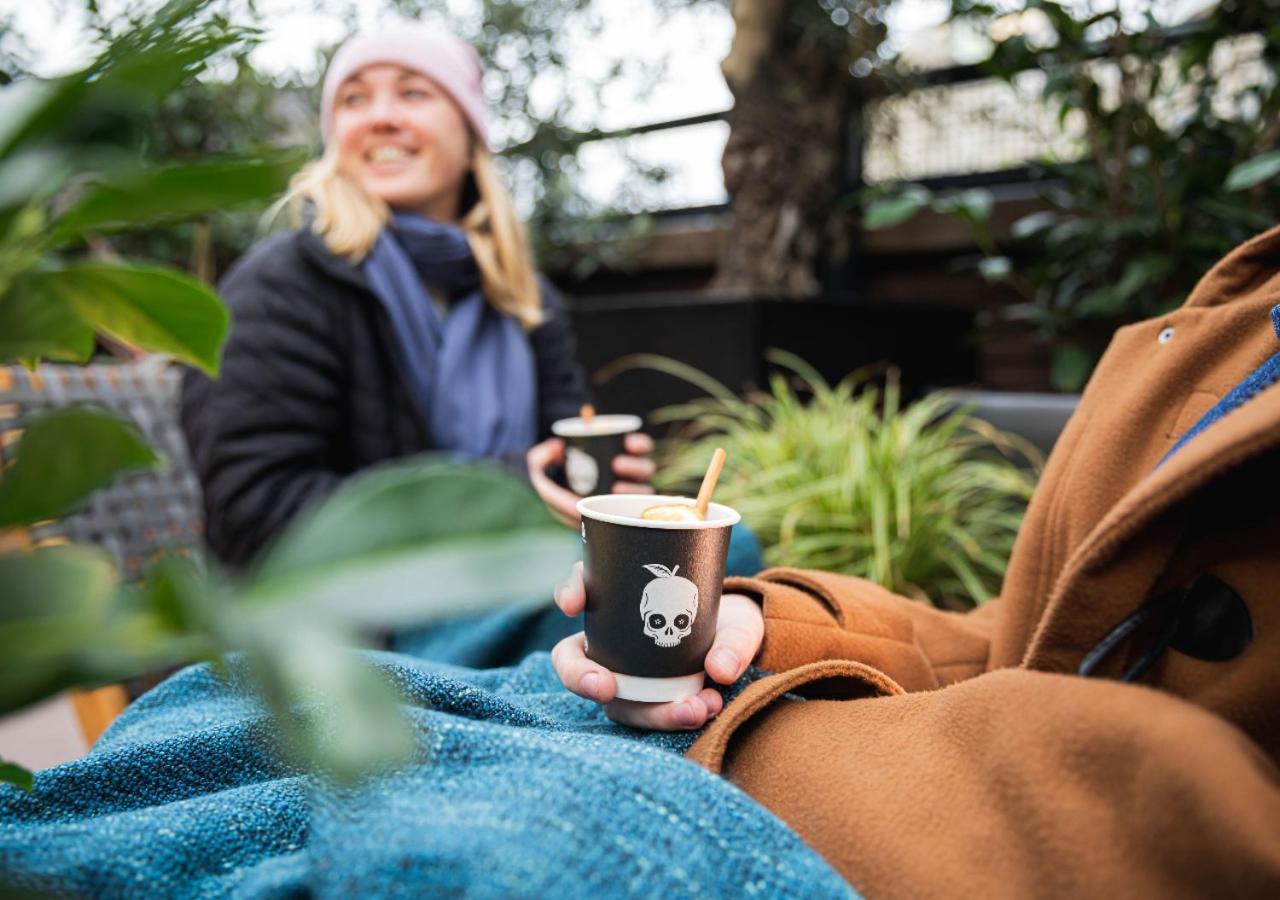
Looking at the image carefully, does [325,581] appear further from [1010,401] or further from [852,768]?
[1010,401]

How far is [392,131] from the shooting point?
200 cm

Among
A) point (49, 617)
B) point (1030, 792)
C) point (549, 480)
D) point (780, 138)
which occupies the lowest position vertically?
point (549, 480)

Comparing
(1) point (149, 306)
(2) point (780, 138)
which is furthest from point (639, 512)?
(2) point (780, 138)

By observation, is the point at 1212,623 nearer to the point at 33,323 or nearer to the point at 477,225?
the point at 33,323

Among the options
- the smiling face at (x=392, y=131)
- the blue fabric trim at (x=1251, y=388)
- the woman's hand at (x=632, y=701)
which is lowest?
the woman's hand at (x=632, y=701)

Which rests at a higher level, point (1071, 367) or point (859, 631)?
point (859, 631)

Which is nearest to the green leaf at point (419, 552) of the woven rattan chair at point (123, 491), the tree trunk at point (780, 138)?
the woven rattan chair at point (123, 491)

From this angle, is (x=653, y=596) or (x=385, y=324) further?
(x=385, y=324)

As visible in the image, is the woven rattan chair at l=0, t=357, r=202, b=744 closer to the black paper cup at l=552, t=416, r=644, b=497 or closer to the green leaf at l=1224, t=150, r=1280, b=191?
the black paper cup at l=552, t=416, r=644, b=497

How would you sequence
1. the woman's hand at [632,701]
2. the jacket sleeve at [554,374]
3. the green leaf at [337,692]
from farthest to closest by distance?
the jacket sleeve at [554,374], the woman's hand at [632,701], the green leaf at [337,692]

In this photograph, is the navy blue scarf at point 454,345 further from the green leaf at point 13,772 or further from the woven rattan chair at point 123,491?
the green leaf at point 13,772

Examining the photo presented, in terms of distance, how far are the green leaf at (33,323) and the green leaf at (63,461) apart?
3 cm

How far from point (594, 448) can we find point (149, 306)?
992mm

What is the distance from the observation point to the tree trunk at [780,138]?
10.5ft
